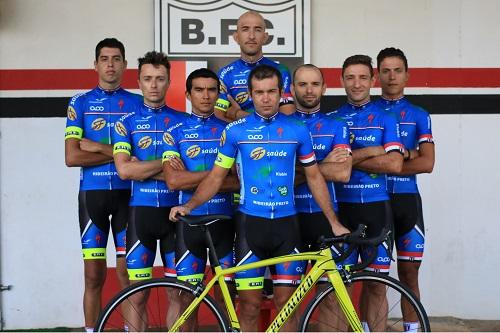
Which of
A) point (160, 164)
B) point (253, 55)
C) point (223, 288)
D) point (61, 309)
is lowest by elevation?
point (61, 309)

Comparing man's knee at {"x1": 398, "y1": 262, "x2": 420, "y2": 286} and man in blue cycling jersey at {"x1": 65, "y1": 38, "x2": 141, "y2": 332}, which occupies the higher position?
man in blue cycling jersey at {"x1": 65, "y1": 38, "x2": 141, "y2": 332}

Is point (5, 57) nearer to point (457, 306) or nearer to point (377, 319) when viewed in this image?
point (377, 319)

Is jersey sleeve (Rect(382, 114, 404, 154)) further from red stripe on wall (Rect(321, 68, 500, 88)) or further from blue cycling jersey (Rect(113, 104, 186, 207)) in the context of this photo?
red stripe on wall (Rect(321, 68, 500, 88))

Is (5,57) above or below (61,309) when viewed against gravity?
above

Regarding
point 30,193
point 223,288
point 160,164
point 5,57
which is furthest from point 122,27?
point 223,288

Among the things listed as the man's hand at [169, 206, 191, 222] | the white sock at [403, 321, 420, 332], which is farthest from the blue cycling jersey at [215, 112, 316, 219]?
the white sock at [403, 321, 420, 332]

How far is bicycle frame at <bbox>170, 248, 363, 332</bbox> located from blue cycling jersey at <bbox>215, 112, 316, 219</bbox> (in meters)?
0.34

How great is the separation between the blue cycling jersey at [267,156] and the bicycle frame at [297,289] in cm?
34

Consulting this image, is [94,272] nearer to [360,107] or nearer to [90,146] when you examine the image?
[90,146]

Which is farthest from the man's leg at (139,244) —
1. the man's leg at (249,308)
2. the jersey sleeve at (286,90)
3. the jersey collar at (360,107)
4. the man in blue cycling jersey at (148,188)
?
the jersey collar at (360,107)

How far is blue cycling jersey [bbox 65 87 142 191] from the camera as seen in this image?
5469 mm

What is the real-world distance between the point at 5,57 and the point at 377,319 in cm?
331

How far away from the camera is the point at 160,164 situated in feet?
16.5

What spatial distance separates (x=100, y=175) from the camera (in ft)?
18.0
